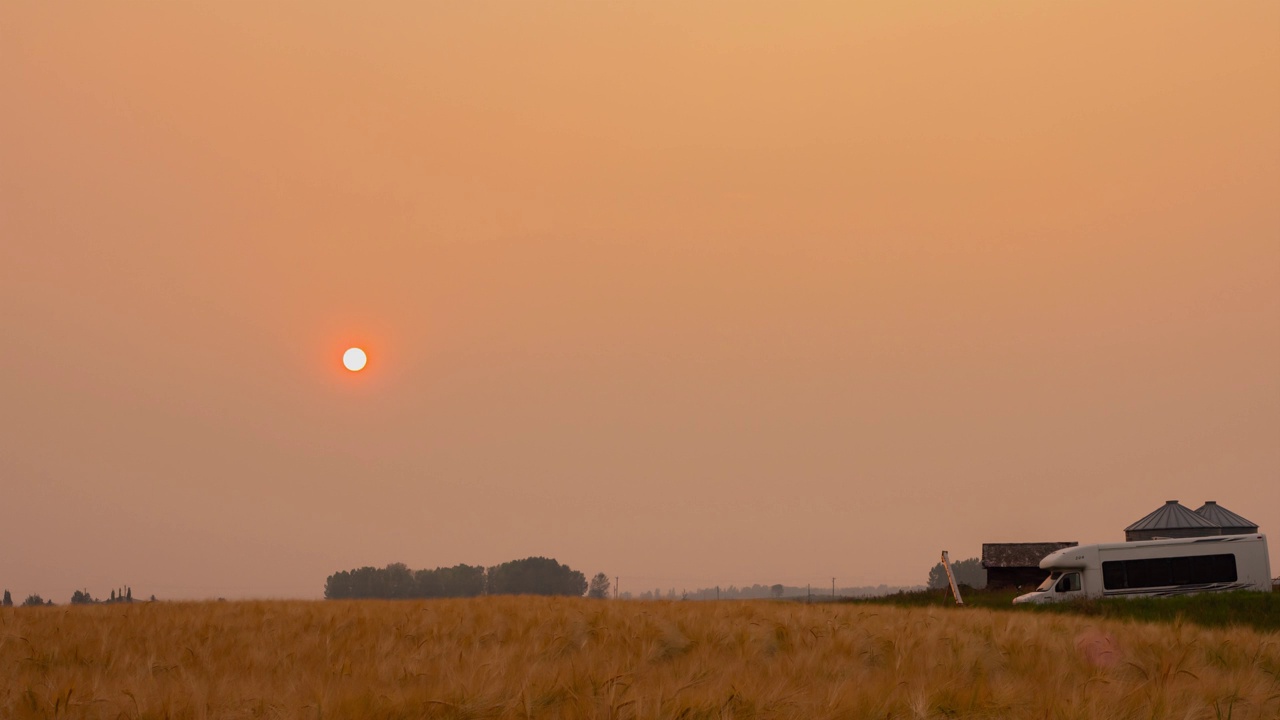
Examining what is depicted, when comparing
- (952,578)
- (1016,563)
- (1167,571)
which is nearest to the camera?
(1167,571)

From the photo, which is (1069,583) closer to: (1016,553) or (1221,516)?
(1016,553)

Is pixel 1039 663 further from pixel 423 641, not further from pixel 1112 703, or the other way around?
pixel 423 641

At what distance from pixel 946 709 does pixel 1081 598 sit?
32987mm

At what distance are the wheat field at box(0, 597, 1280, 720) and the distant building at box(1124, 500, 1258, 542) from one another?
56277 mm

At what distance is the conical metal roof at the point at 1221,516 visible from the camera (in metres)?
67.1

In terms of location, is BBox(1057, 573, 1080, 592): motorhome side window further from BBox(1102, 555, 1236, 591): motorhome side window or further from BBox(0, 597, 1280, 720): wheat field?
BBox(0, 597, 1280, 720): wheat field

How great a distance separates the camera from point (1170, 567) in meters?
38.1

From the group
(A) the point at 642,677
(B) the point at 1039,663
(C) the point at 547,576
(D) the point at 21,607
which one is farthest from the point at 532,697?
(C) the point at 547,576

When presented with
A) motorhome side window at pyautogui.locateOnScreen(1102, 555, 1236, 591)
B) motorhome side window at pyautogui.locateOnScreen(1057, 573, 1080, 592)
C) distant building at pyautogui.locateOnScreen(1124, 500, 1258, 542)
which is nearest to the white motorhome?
motorhome side window at pyautogui.locateOnScreen(1102, 555, 1236, 591)

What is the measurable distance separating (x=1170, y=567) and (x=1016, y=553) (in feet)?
69.1

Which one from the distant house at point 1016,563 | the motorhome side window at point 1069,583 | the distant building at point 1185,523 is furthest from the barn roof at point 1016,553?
the motorhome side window at point 1069,583

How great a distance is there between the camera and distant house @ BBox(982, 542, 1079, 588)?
5825 centimetres

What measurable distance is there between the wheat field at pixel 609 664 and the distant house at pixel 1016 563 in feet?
145

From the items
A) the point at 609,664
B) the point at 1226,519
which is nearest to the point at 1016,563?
the point at 1226,519
